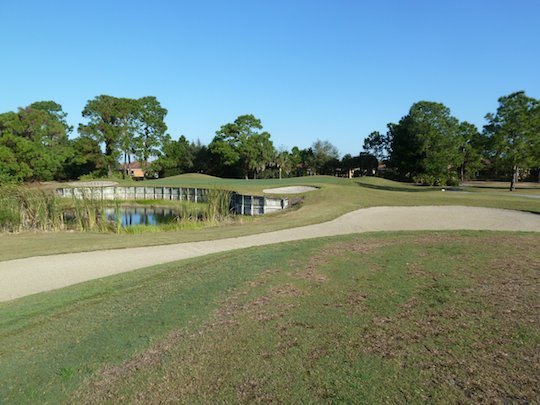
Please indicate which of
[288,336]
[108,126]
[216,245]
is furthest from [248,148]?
[288,336]

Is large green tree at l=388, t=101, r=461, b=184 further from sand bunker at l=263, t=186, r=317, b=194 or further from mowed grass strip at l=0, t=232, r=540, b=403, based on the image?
mowed grass strip at l=0, t=232, r=540, b=403

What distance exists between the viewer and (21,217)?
15344 millimetres

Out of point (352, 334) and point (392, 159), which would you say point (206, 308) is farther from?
point (392, 159)

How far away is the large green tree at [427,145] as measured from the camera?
40.8 metres

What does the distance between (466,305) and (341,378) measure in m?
2.27

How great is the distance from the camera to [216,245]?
10992 mm

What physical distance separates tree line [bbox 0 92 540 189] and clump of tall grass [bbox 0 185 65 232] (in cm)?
1832

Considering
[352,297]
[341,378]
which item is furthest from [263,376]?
[352,297]

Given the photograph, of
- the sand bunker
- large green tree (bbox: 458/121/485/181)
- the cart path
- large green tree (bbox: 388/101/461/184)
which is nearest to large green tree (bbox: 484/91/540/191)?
large green tree (bbox: 388/101/461/184)

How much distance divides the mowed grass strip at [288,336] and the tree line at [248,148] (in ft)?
95.7

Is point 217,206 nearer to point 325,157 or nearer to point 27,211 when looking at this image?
point 27,211

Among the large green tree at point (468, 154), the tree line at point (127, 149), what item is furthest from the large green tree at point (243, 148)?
the large green tree at point (468, 154)

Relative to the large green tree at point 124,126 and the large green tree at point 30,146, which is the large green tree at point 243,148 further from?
the large green tree at point 30,146

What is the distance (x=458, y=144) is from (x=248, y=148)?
87.9 ft
